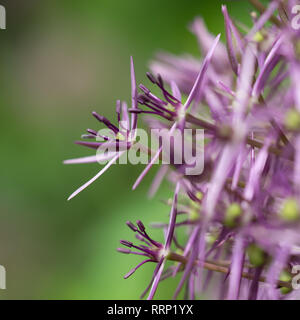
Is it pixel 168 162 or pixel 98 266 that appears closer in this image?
pixel 168 162

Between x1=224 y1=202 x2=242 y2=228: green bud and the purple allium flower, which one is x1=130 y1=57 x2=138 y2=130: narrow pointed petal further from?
x1=224 y1=202 x2=242 y2=228: green bud

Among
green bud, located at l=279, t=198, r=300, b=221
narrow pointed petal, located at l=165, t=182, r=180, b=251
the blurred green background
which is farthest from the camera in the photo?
the blurred green background

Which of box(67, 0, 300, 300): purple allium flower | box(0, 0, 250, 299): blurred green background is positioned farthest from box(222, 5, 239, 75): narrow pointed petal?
box(0, 0, 250, 299): blurred green background

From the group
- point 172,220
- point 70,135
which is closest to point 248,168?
point 172,220

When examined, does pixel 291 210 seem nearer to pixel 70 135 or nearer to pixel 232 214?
pixel 232 214
